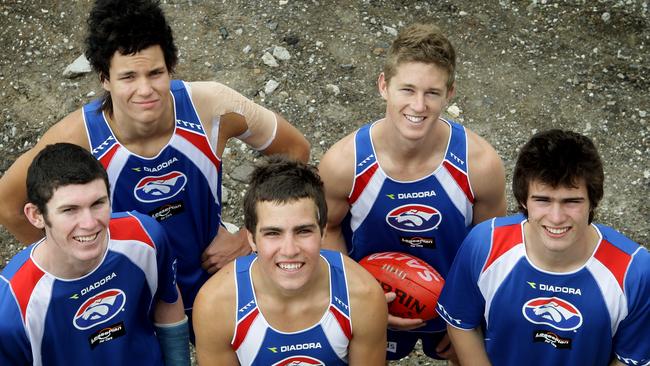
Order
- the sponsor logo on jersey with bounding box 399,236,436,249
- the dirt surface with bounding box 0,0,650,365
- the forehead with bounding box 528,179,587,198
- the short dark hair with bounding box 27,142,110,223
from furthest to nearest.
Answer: the dirt surface with bounding box 0,0,650,365
the sponsor logo on jersey with bounding box 399,236,436,249
the short dark hair with bounding box 27,142,110,223
the forehead with bounding box 528,179,587,198

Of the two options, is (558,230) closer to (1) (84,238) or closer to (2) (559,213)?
(2) (559,213)

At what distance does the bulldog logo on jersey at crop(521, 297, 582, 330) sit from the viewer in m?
4.53

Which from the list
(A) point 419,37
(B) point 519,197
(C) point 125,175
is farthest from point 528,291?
(C) point 125,175

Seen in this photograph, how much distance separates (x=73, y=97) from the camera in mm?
8820

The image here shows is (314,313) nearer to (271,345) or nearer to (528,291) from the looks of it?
(271,345)

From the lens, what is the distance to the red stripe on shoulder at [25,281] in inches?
172

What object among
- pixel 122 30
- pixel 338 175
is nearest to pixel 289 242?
pixel 338 175

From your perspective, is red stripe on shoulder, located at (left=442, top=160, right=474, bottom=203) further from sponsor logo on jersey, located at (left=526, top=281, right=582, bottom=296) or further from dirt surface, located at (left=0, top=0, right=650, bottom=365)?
dirt surface, located at (left=0, top=0, right=650, bottom=365)

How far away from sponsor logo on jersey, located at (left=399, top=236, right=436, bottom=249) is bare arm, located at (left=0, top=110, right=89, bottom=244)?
200cm

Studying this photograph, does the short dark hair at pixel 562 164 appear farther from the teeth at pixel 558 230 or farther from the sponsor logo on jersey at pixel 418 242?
the sponsor logo on jersey at pixel 418 242

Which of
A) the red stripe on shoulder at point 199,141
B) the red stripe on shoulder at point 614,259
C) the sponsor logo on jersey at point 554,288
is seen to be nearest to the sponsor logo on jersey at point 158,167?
the red stripe on shoulder at point 199,141

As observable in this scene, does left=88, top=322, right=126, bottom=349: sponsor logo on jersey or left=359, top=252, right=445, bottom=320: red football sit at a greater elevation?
left=359, top=252, right=445, bottom=320: red football

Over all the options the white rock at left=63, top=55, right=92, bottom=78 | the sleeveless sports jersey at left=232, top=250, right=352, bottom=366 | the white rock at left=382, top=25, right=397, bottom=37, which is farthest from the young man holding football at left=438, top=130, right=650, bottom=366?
the white rock at left=63, top=55, right=92, bottom=78

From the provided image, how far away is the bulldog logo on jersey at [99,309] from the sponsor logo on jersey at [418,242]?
1.74 m
